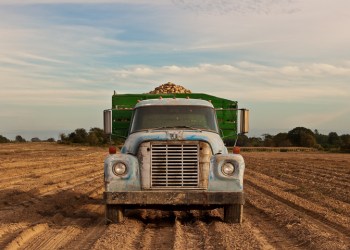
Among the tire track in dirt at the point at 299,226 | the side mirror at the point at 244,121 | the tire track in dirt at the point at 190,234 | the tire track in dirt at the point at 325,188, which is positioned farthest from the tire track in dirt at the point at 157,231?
the tire track in dirt at the point at 325,188

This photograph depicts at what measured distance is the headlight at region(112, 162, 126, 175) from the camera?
10.6 m

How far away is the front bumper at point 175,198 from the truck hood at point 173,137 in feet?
2.65

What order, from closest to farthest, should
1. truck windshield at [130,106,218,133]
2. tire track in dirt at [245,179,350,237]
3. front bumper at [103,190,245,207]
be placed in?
front bumper at [103,190,245,207] < tire track in dirt at [245,179,350,237] < truck windshield at [130,106,218,133]

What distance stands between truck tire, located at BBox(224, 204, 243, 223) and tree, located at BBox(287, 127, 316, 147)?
80417mm

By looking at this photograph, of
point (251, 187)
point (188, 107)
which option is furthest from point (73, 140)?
point (188, 107)

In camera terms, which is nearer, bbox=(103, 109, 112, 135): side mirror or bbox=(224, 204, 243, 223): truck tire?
bbox=(224, 204, 243, 223): truck tire

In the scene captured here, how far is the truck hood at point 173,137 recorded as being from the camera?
10539mm

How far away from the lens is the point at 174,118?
39.0 feet

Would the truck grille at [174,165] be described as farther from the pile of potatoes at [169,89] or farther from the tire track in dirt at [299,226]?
the pile of potatoes at [169,89]

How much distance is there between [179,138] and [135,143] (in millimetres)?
863

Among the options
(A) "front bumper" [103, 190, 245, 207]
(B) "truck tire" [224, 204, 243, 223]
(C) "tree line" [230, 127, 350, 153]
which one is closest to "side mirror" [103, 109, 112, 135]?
(A) "front bumper" [103, 190, 245, 207]

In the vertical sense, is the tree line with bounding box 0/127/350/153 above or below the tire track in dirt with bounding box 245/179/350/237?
above

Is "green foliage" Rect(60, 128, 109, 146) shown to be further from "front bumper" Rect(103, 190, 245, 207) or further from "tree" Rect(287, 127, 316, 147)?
"front bumper" Rect(103, 190, 245, 207)

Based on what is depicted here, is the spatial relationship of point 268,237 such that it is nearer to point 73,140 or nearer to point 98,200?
point 98,200
